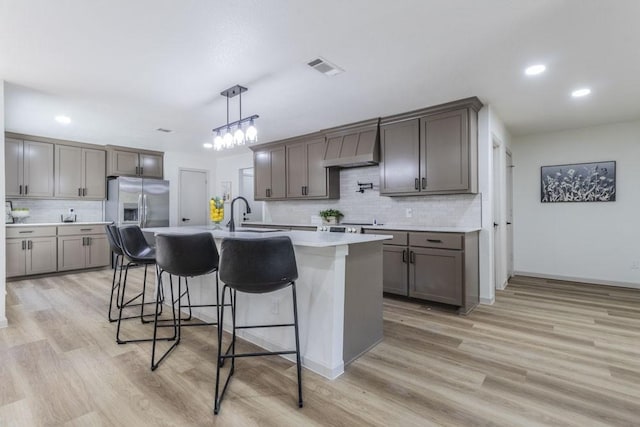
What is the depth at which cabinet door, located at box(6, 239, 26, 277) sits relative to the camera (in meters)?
4.89

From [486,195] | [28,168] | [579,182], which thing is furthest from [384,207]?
[28,168]

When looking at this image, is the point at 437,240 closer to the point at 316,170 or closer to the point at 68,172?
the point at 316,170

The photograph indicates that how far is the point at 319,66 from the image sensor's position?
2.78 metres

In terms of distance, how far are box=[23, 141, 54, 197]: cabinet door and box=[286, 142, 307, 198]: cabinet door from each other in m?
4.10

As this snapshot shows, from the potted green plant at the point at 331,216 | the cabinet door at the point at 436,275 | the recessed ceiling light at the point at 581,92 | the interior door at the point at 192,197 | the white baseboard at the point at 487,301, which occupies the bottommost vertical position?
the white baseboard at the point at 487,301

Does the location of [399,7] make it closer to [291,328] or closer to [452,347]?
[291,328]

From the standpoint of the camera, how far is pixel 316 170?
203 inches

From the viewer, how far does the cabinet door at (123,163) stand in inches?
236

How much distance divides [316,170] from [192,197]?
11.4 ft

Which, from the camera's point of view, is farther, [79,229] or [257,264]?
[79,229]

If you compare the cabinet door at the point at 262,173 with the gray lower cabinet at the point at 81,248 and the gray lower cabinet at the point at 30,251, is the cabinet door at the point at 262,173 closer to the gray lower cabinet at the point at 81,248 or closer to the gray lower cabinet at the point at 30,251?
the gray lower cabinet at the point at 81,248

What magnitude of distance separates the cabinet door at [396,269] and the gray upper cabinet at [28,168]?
227 inches

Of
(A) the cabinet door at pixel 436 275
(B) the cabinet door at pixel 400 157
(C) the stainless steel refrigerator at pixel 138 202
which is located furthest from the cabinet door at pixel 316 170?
(C) the stainless steel refrigerator at pixel 138 202

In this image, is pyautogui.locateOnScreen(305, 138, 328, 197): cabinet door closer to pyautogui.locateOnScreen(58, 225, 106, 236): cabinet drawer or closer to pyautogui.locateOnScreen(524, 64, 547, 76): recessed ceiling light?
pyautogui.locateOnScreen(524, 64, 547, 76): recessed ceiling light
